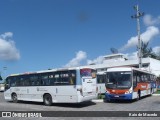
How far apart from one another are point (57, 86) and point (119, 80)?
16.4ft

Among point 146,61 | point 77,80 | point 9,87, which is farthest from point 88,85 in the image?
point 146,61

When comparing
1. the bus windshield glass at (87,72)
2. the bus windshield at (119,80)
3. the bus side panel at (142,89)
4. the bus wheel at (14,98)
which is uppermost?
the bus windshield glass at (87,72)

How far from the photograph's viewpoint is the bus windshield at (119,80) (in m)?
22.8

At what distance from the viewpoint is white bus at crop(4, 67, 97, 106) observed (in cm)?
2036

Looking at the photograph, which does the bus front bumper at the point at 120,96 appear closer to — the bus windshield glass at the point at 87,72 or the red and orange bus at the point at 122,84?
the red and orange bus at the point at 122,84

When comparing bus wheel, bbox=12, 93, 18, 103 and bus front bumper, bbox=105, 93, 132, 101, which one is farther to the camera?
bus wheel, bbox=12, 93, 18, 103

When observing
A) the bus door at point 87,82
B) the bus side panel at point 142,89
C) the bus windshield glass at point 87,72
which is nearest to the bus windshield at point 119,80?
the bus side panel at point 142,89

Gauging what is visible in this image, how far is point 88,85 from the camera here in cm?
2120

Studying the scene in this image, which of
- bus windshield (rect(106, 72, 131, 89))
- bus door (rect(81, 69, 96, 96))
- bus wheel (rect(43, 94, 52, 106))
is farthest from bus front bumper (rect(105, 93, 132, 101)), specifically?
bus wheel (rect(43, 94, 52, 106))

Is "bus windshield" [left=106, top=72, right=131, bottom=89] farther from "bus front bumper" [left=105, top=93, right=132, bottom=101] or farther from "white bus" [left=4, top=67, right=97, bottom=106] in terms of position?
"white bus" [left=4, top=67, right=97, bottom=106]

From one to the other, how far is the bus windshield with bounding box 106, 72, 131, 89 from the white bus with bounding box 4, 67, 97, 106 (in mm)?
1585

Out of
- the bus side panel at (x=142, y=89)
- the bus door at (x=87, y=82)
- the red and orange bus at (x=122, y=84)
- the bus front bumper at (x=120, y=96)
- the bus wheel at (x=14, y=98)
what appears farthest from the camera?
the bus wheel at (x=14, y=98)

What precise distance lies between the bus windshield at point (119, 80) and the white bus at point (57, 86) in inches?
62.4

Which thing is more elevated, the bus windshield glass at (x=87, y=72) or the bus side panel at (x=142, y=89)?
the bus windshield glass at (x=87, y=72)
